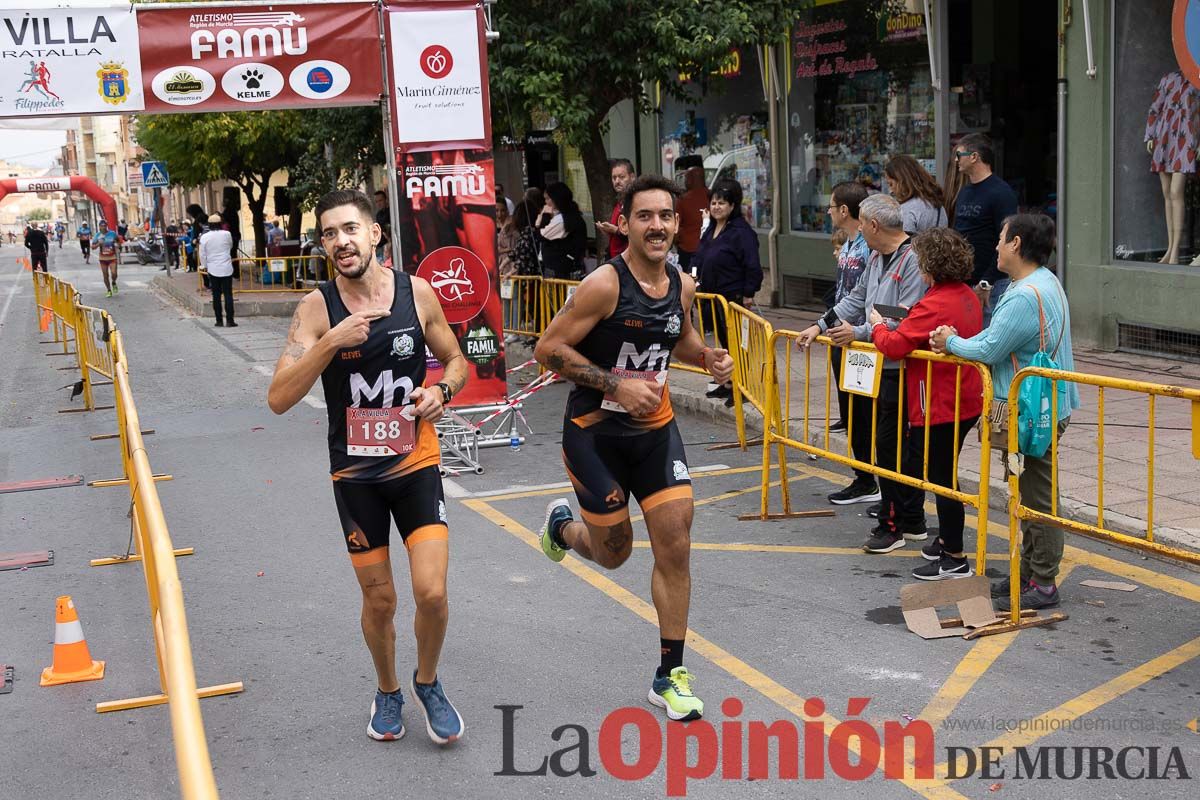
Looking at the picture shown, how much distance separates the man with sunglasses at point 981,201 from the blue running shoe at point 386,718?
570cm

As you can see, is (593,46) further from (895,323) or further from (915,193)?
(895,323)

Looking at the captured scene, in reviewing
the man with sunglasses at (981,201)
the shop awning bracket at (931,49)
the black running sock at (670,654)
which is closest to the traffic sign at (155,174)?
the shop awning bracket at (931,49)

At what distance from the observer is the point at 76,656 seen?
5734 millimetres

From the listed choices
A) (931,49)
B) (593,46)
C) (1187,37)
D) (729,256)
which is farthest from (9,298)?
(1187,37)

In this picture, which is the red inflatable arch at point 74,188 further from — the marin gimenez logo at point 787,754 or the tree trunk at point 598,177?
the marin gimenez logo at point 787,754

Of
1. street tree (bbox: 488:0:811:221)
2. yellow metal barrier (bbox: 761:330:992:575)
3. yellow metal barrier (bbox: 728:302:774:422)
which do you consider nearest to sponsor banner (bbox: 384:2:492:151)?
yellow metal barrier (bbox: 728:302:774:422)

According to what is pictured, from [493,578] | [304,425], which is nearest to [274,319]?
[304,425]

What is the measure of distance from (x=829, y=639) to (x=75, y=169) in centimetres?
18096

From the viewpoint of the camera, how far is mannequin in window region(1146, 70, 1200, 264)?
11812 millimetres

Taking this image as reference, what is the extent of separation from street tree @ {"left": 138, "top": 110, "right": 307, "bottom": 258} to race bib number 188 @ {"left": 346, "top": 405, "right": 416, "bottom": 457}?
85.3 feet

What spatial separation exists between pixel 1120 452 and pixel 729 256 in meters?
3.60

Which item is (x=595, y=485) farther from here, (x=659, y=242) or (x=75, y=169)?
(x=75, y=169)

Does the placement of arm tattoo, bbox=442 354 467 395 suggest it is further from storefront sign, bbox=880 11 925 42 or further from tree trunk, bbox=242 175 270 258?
tree trunk, bbox=242 175 270 258

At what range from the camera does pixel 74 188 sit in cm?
6175
